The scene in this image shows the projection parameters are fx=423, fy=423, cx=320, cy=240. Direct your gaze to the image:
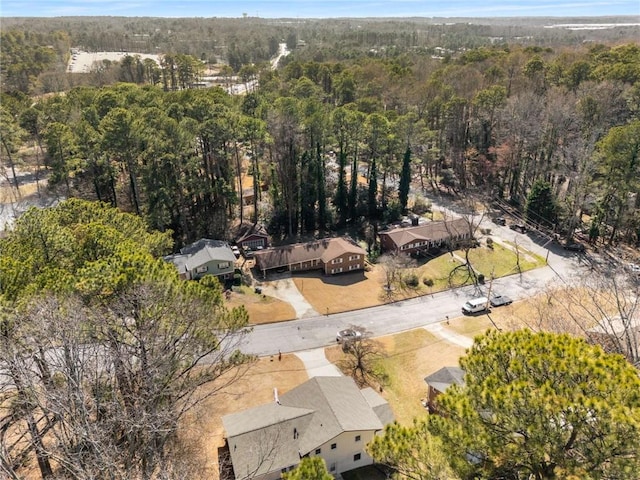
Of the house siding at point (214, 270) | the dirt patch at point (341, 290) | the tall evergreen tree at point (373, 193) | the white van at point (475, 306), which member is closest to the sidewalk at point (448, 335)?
the white van at point (475, 306)

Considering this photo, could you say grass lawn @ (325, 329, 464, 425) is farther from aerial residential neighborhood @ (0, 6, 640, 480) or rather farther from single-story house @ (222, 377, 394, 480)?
single-story house @ (222, 377, 394, 480)

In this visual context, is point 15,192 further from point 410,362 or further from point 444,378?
point 444,378

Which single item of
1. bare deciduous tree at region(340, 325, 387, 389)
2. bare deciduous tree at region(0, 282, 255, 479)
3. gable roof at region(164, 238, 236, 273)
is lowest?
bare deciduous tree at region(340, 325, 387, 389)

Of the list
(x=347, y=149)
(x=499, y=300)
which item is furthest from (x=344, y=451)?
(x=347, y=149)

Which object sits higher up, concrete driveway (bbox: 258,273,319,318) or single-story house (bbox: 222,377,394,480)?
single-story house (bbox: 222,377,394,480)

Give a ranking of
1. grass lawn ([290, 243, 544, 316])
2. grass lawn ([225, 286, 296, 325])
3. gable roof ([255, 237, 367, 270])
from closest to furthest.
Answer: grass lawn ([225, 286, 296, 325])
grass lawn ([290, 243, 544, 316])
gable roof ([255, 237, 367, 270])

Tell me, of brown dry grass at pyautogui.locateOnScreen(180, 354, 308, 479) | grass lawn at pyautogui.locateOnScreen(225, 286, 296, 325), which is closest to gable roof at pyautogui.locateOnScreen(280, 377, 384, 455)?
brown dry grass at pyautogui.locateOnScreen(180, 354, 308, 479)

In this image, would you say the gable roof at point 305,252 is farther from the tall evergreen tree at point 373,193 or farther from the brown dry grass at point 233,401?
the brown dry grass at point 233,401
